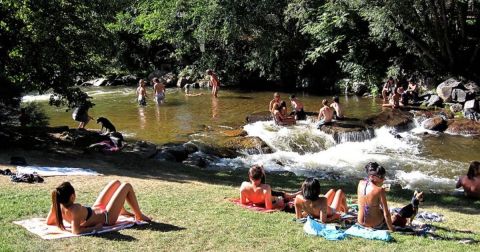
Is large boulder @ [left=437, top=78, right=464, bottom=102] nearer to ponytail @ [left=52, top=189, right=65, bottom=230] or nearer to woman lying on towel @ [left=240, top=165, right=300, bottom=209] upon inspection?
woman lying on towel @ [left=240, top=165, right=300, bottom=209]

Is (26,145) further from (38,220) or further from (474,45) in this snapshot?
(474,45)

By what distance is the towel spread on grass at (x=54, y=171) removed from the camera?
11973 mm

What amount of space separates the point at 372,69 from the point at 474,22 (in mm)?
6028

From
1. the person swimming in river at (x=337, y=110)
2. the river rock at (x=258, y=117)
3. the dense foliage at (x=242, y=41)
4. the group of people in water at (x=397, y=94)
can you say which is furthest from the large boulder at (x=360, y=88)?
the river rock at (x=258, y=117)

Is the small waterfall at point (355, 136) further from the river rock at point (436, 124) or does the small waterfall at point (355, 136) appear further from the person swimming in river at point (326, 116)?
the river rock at point (436, 124)

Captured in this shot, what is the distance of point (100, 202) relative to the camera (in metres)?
8.28

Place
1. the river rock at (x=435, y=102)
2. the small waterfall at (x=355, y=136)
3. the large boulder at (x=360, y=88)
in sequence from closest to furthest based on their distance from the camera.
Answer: the small waterfall at (x=355, y=136), the river rock at (x=435, y=102), the large boulder at (x=360, y=88)

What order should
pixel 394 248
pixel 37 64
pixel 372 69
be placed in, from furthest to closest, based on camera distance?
pixel 372 69
pixel 37 64
pixel 394 248

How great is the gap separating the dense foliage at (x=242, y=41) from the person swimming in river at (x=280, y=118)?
6.79 m

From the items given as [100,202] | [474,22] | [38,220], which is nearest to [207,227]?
[100,202]

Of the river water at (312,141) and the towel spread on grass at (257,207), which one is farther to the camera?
the river water at (312,141)

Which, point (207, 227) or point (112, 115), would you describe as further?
point (112, 115)

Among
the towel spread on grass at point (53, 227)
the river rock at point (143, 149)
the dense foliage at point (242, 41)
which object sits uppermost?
A: the dense foliage at point (242, 41)

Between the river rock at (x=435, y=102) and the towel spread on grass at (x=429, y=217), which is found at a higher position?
the river rock at (x=435, y=102)
